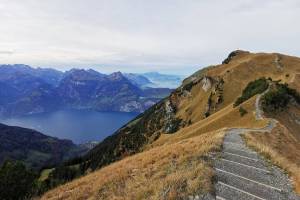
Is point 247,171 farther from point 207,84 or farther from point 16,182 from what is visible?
point 207,84

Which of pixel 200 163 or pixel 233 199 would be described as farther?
pixel 200 163

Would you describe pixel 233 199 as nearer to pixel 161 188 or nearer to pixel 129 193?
pixel 161 188

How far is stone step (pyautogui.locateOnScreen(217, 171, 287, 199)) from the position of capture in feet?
56.7

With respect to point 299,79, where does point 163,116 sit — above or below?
below

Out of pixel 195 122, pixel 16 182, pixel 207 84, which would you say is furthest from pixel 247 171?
pixel 207 84

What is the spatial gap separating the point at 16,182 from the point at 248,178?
17.0 meters

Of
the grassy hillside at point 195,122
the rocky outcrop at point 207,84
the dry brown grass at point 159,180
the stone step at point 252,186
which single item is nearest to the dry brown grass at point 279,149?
the stone step at point 252,186

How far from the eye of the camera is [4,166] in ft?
99.9

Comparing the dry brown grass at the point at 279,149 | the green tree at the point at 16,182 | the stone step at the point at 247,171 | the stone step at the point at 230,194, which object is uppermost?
the stone step at the point at 230,194

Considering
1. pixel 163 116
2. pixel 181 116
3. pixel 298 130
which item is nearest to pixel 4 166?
pixel 298 130

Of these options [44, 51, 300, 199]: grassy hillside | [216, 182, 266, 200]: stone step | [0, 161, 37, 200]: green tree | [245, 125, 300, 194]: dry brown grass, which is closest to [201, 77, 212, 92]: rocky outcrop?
[44, 51, 300, 199]: grassy hillside

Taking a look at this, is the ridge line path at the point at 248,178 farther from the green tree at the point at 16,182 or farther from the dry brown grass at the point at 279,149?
the green tree at the point at 16,182

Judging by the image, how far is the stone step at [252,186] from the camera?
1728 cm

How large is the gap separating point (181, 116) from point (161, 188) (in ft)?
450
